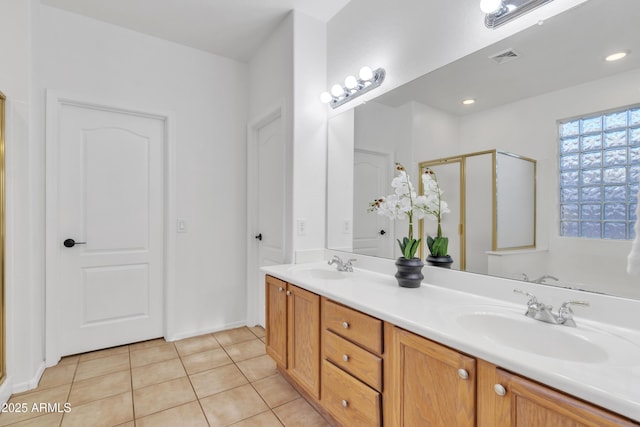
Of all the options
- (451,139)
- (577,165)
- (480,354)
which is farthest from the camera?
(451,139)

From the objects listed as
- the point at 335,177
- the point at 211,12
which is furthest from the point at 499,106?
the point at 211,12

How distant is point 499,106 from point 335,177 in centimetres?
128

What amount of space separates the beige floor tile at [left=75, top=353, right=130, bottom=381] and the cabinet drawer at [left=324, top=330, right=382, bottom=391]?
5.67 feet

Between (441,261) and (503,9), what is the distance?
1.18 metres

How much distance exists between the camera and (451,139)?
1596mm

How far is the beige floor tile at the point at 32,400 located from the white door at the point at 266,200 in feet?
4.88

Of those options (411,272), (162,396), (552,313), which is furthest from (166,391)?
(552,313)

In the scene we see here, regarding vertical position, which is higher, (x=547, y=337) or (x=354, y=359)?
(x=547, y=337)

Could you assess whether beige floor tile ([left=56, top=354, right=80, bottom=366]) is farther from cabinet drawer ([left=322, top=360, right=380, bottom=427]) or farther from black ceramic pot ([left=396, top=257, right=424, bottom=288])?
black ceramic pot ([left=396, top=257, right=424, bottom=288])

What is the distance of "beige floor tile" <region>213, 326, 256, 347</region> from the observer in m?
2.74

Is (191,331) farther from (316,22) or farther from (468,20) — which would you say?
(468,20)

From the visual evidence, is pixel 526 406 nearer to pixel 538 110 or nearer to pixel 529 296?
pixel 529 296

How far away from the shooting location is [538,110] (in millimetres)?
1281

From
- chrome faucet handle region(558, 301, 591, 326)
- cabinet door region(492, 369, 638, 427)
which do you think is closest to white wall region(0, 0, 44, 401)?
cabinet door region(492, 369, 638, 427)
